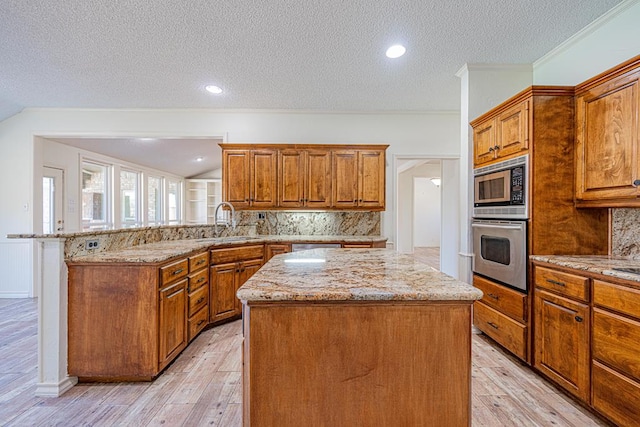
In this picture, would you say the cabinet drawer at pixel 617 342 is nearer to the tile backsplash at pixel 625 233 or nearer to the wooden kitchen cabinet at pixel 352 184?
the tile backsplash at pixel 625 233

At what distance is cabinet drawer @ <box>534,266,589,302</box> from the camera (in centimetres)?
179

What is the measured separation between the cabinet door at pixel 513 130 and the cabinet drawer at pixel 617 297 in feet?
3.62

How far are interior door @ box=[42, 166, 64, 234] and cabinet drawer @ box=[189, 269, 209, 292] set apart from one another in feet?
11.9

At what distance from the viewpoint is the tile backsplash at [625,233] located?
209cm

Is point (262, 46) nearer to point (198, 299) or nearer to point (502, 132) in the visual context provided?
point (502, 132)

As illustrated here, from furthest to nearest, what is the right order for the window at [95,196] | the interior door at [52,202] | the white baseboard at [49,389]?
the window at [95,196]
the interior door at [52,202]
the white baseboard at [49,389]

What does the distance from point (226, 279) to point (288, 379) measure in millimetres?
2286

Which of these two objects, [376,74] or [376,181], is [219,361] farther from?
[376,74]

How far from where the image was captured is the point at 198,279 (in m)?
2.80

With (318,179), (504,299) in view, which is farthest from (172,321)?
(504,299)

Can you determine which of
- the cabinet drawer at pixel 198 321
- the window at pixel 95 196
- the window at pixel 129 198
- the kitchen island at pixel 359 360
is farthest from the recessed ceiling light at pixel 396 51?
the window at pixel 129 198

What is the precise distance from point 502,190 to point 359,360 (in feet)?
6.90

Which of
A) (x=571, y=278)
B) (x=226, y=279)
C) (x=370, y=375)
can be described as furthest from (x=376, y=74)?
(x=370, y=375)

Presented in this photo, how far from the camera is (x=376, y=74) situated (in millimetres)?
3168
